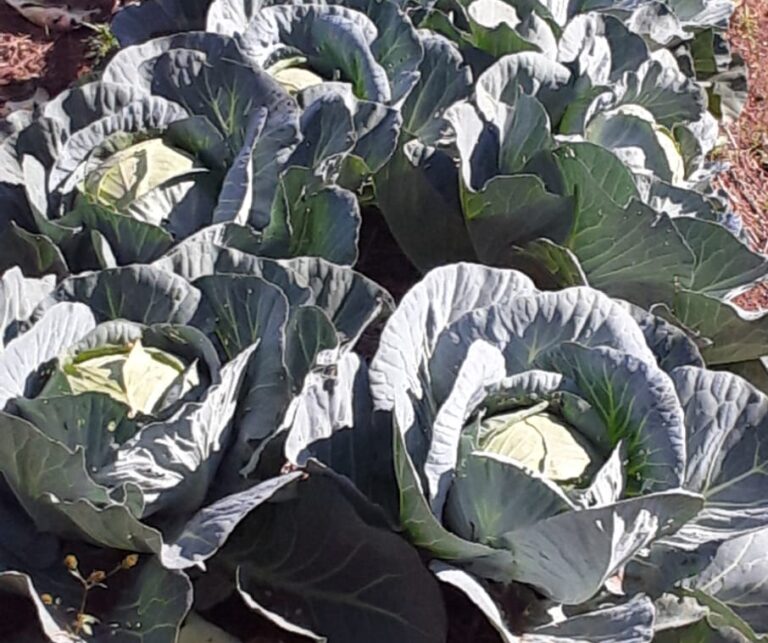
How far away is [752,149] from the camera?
3965 millimetres

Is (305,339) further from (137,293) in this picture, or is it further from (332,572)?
(332,572)

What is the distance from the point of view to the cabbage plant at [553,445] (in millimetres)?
1813

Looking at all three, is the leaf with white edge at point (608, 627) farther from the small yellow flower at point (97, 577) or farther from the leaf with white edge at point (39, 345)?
the leaf with white edge at point (39, 345)

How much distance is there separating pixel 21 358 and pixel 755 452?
1301 millimetres

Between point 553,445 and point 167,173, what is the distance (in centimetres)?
99

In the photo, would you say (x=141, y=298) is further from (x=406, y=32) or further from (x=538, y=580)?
(x=406, y=32)

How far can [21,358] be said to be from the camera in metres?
1.84

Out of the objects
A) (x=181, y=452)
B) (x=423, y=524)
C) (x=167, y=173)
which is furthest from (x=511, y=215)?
(x=181, y=452)

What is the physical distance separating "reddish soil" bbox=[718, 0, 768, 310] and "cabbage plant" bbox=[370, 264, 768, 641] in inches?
56.0

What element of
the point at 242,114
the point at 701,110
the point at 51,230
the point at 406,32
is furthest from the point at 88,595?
the point at 701,110

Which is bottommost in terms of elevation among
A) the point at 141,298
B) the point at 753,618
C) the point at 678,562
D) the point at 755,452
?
the point at 753,618

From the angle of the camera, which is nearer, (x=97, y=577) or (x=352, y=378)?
(x=97, y=577)

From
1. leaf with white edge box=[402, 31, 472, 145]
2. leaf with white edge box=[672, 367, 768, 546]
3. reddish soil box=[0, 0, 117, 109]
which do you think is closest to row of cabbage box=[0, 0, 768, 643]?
leaf with white edge box=[672, 367, 768, 546]

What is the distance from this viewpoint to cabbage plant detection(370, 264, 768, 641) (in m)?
1.81
